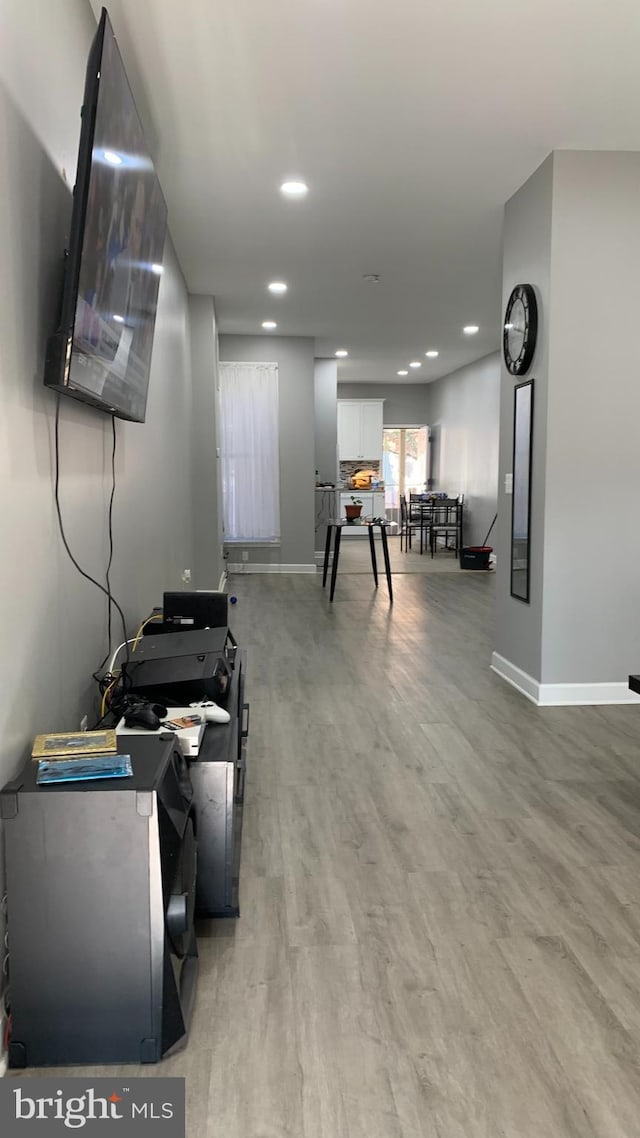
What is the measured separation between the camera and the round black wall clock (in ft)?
12.7

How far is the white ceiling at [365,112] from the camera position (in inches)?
101

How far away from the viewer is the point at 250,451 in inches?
344

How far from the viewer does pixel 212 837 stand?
1.91 meters

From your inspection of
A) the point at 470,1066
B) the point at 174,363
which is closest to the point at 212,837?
the point at 470,1066

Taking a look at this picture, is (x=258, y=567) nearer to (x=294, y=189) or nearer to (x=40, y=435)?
(x=294, y=189)

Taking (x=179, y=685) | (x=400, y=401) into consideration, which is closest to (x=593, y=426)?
(x=179, y=685)

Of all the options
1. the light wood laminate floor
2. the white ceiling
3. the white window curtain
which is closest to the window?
the white window curtain

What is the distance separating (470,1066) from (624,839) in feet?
3.89

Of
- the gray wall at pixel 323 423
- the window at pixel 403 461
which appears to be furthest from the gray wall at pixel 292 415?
the window at pixel 403 461

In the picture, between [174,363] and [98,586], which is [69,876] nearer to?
[98,586]

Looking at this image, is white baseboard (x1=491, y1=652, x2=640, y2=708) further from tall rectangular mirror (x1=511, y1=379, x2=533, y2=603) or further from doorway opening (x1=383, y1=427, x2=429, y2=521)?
doorway opening (x1=383, y1=427, x2=429, y2=521)

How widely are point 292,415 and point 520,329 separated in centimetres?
488

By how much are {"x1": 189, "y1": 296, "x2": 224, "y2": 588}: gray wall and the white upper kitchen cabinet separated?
21.0ft

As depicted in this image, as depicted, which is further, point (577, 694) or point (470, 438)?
point (470, 438)
